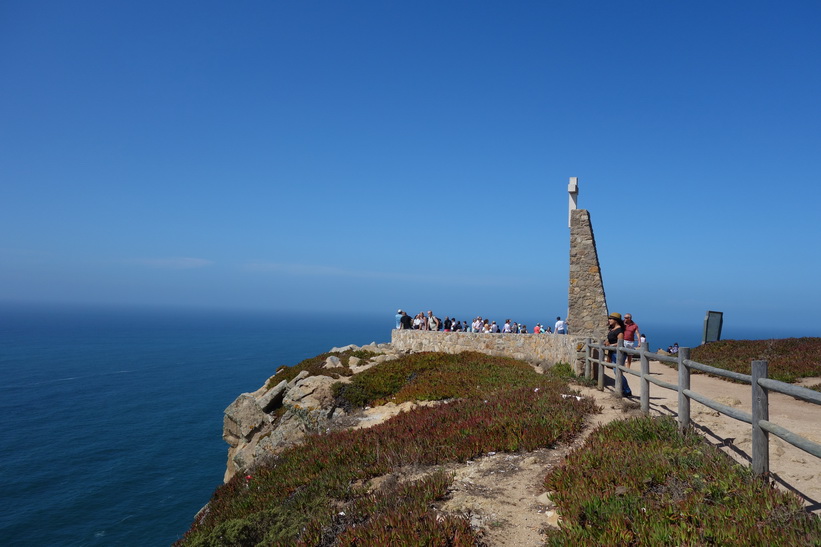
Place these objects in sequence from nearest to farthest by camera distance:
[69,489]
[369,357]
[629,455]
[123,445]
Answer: [629,455]
[369,357]
[69,489]
[123,445]

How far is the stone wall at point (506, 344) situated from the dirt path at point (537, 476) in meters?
6.34

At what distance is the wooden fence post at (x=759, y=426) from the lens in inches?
213

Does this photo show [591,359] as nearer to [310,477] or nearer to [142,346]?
[310,477]

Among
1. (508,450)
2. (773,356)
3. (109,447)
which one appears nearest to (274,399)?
(508,450)

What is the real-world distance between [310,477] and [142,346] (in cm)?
12056

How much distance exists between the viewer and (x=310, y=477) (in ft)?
26.6

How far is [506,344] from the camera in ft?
75.9

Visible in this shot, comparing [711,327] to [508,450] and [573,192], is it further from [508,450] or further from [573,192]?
[508,450]

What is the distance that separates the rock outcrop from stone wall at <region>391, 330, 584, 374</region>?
13.1 feet

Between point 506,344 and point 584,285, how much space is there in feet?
20.3

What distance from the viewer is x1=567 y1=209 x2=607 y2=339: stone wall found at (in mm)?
17672

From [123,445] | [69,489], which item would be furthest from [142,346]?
[69,489]

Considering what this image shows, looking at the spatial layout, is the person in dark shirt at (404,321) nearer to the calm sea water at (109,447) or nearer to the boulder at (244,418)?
the boulder at (244,418)

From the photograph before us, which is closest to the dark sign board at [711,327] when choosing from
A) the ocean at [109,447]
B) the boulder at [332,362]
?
the boulder at [332,362]
